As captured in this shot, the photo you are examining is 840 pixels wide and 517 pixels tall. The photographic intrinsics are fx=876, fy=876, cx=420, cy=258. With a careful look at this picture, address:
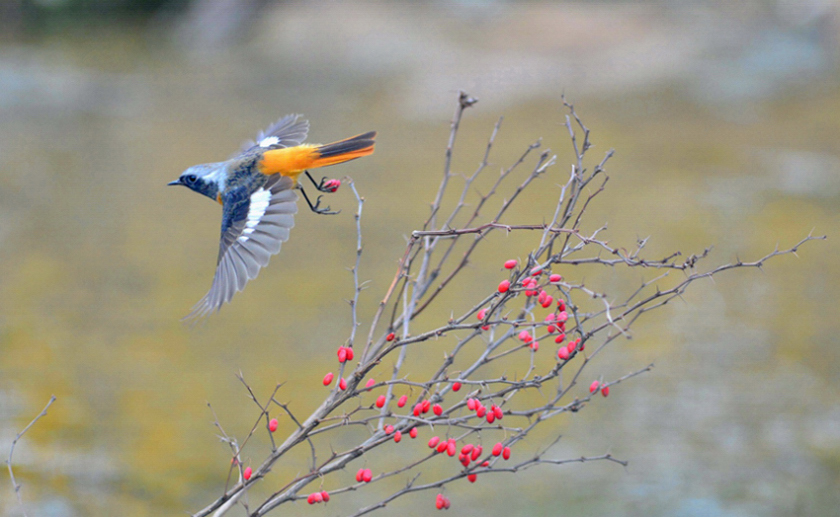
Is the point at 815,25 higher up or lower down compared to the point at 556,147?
higher up

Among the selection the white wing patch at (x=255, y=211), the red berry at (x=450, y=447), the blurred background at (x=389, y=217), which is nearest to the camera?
the red berry at (x=450, y=447)

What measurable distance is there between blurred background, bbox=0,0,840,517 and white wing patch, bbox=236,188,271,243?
2861mm

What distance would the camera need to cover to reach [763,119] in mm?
11055

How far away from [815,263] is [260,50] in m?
9.31

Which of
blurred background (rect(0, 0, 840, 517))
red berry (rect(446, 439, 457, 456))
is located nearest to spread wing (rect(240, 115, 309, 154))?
red berry (rect(446, 439, 457, 456))

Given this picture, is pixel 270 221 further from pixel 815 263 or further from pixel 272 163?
pixel 815 263

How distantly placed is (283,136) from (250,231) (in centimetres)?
48

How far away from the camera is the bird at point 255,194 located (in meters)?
1.97

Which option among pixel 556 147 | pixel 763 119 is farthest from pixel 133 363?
pixel 763 119

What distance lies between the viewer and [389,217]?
844 cm

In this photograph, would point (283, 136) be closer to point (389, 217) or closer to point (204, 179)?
point (204, 179)

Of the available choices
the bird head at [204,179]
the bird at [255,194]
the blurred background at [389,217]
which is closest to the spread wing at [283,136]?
the bird at [255,194]

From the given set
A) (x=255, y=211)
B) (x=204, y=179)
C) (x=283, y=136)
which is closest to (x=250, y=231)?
(x=255, y=211)

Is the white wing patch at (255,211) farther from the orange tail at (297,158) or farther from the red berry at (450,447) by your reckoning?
the red berry at (450,447)
